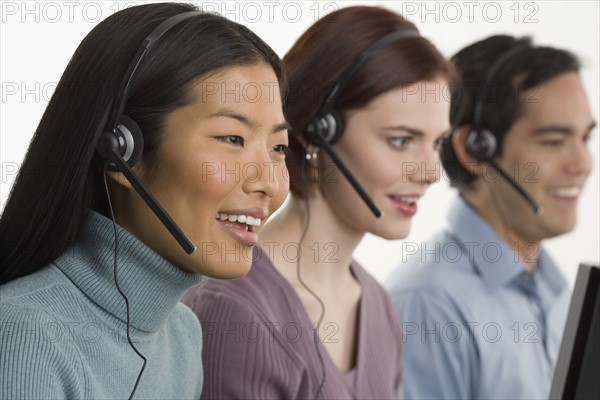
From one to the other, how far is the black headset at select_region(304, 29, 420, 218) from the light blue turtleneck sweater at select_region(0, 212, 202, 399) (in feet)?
1.68

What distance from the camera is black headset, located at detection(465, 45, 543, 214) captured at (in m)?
2.34

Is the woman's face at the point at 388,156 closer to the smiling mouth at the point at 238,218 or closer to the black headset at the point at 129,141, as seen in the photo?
the smiling mouth at the point at 238,218

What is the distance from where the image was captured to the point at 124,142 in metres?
1.22

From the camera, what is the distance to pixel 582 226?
11.6 ft

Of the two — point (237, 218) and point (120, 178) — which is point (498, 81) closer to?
point (237, 218)

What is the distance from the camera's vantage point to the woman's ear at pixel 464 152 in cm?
239

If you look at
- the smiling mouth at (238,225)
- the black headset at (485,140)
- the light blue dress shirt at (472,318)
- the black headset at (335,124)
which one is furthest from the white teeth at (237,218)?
the black headset at (485,140)

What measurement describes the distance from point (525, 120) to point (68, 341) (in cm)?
153

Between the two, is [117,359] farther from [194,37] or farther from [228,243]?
[194,37]

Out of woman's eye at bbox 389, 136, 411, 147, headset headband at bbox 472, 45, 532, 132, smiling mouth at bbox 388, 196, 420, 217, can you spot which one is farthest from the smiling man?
woman's eye at bbox 389, 136, 411, 147

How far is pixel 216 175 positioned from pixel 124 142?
13 cm

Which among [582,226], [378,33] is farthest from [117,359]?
[582,226]

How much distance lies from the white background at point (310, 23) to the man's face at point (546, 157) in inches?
7.0

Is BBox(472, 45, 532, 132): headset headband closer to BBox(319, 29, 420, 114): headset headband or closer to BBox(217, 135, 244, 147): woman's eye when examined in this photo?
BBox(319, 29, 420, 114): headset headband
